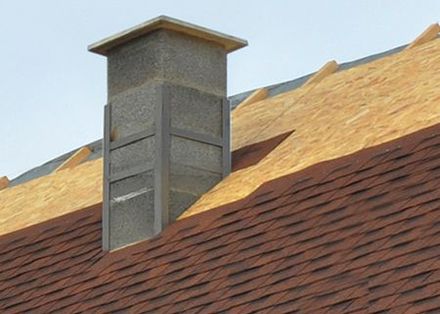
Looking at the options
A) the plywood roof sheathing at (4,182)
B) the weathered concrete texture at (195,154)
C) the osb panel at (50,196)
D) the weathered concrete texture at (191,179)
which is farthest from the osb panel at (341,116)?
the plywood roof sheathing at (4,182)

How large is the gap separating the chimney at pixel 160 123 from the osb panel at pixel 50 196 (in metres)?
1.05

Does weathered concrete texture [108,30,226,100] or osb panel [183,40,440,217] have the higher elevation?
weathered concrete texture [108,30,226,100]

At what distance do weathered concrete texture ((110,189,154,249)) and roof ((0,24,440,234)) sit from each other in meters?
0.37

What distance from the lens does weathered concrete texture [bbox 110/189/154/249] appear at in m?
17.2

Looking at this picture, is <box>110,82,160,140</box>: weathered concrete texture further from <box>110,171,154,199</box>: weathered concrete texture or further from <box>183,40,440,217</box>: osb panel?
<box>183,40,440,217</box>: osb panel

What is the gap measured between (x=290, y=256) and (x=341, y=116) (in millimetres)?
2847

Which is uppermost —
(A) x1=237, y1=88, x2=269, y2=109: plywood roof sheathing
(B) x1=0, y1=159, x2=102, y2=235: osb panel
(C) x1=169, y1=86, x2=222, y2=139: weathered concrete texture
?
(A) x1=237, y1=88, x2=269, y2=109: plywood roof sheathing

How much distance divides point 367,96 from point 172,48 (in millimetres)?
1845

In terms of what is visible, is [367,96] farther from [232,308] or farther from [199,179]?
[232,308]

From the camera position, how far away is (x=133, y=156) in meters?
17.8

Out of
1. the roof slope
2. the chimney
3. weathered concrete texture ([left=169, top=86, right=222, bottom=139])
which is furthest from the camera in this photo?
weathered concrete texture ([left=169, top=86, right=222, bottom=139])

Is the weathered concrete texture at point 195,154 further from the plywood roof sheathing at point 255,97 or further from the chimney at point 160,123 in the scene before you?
the plywood roof sheathing at point 255,97

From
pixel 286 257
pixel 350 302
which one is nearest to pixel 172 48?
pixel 286 257

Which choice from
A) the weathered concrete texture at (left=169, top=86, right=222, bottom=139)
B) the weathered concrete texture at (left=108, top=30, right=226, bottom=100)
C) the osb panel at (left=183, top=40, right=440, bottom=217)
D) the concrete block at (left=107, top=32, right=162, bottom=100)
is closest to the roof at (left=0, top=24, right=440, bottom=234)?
the osb panel at (left=183, top=40, right=440, bottom=217)
